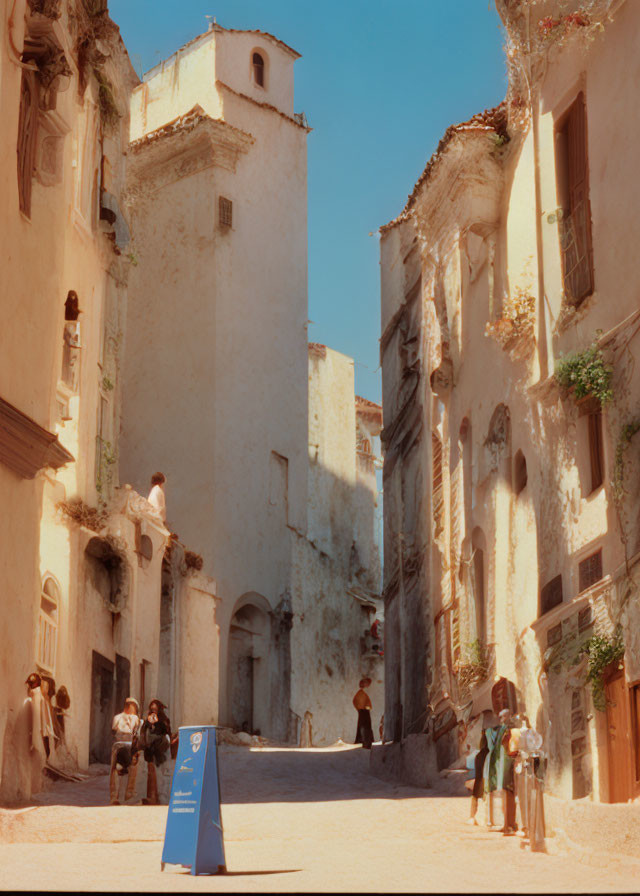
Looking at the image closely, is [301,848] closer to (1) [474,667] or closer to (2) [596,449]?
(2) [596,449]

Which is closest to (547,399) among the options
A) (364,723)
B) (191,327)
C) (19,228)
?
(19,228)

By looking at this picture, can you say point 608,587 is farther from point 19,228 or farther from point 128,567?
point 128,567

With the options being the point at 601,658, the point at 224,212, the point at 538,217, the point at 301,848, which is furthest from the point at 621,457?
the point at 224,212

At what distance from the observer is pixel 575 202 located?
18797 mm

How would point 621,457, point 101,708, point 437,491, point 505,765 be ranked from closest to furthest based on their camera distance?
point 505,765, point 621,457, point 101,708, point 437,491

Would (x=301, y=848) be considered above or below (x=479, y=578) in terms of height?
below

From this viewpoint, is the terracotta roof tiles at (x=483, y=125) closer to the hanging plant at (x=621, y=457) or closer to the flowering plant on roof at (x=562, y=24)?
the flowering plant on roof at (x=562, y=24)

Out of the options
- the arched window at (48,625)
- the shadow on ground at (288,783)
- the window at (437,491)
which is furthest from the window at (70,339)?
the window at (437,491)

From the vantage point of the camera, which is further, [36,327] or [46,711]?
[46,711]

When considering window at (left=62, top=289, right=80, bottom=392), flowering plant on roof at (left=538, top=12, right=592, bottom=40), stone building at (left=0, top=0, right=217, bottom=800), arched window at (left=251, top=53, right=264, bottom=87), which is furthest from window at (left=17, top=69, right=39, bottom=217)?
arched window at (left=251, top=53, right=264, bottom=87)

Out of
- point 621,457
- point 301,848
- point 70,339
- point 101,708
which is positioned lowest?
point 301,848

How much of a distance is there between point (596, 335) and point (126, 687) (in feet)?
32.9

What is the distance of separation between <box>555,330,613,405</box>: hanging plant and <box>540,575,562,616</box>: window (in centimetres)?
237

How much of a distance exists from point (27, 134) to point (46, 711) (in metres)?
7.07
